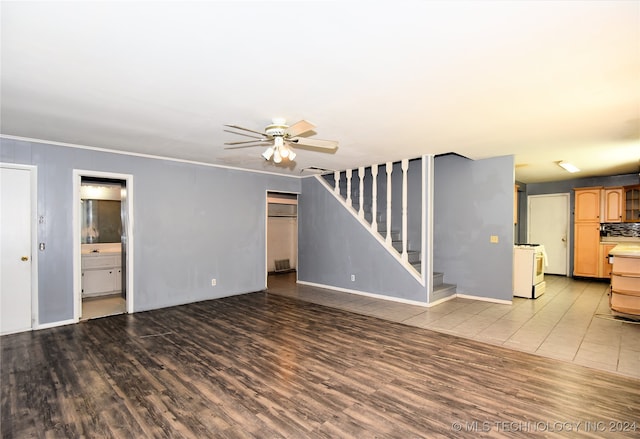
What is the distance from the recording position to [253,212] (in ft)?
22.4

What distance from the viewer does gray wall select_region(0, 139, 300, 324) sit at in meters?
4.46

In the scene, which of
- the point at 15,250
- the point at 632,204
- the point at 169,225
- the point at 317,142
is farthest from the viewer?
the point at 632,204

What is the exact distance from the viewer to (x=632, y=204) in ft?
24.9

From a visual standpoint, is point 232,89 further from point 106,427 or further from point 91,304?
point 91,304

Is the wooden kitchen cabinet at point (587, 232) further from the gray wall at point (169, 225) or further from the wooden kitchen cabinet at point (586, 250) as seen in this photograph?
the gray wall at point (169, 225)

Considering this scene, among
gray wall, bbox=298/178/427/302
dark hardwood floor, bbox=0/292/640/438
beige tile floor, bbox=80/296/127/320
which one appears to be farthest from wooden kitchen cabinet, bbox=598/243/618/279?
beige tile floor, bbox=80/296/127/320

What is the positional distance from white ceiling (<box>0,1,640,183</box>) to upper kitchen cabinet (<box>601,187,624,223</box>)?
473 cm

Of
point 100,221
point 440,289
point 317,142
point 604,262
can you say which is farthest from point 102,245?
point 604,262

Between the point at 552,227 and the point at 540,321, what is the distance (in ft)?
17.8

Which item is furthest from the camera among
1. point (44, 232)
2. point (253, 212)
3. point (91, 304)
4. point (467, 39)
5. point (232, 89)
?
point (253, 212)

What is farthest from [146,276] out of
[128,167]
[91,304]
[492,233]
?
[492,233]

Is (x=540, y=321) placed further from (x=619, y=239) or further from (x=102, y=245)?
(x=102, y=245)

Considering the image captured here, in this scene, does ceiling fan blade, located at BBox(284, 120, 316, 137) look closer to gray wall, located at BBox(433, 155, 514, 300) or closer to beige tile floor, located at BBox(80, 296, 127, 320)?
gray wall, located at BBox(433, 155, 514, 300)

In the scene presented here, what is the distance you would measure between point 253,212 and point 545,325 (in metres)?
5.36
